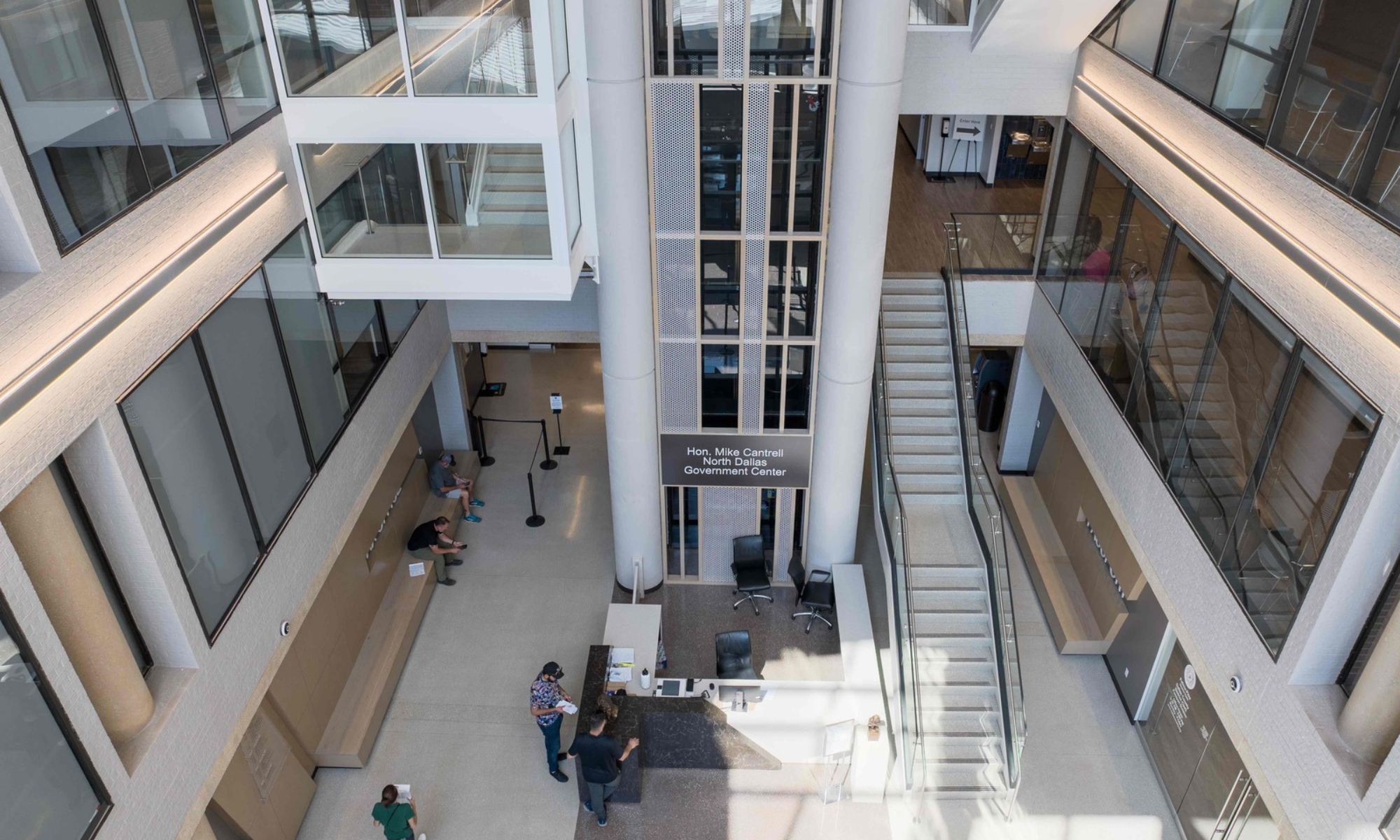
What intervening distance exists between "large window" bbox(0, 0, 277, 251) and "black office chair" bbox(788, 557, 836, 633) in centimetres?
769

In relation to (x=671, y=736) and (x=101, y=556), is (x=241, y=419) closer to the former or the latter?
(x=101, y=556)

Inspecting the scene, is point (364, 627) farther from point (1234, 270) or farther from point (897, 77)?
point (1234, 270)

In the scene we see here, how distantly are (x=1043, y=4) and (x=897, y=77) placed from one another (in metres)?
2.17

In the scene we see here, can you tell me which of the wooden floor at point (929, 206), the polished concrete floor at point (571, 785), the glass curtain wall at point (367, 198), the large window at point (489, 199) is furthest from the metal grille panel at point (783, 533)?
the glass curtain wall at point (367, 198)

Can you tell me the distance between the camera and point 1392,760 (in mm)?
5094

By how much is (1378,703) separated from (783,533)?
6.99 m

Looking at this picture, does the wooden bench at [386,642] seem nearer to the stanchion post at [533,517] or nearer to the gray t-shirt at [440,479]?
the gray t-shirt at [440,479]

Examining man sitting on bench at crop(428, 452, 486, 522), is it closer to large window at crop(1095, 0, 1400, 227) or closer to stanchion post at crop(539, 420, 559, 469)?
stanchion post at crop(539, 420, 559, 469)

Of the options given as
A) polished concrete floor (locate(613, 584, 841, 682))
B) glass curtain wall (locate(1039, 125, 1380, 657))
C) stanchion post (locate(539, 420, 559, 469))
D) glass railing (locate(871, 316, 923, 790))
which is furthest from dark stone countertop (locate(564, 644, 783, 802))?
stanchion post (locate(539, 420, 559, 469))

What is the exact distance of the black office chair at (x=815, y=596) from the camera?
1133 centimetres

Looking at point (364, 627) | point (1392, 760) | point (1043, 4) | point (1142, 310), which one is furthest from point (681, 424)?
point (1392, 760)

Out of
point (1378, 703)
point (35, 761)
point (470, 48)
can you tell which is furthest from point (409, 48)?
point (1378, 703)

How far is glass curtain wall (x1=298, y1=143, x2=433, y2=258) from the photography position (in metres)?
7.91

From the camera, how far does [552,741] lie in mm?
9328
